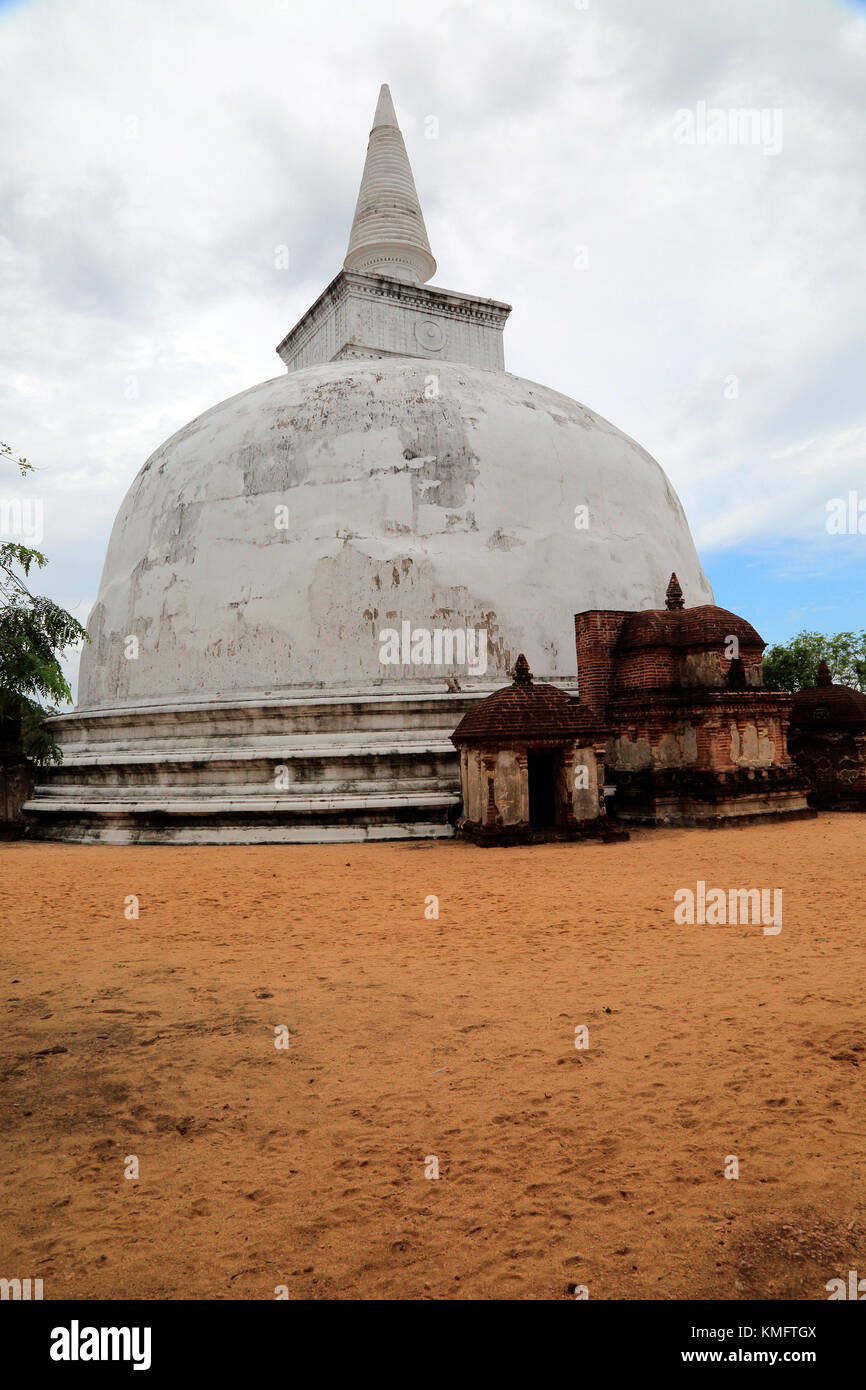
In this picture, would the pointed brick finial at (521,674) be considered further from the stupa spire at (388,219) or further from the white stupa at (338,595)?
the stupa spire at (388,219)

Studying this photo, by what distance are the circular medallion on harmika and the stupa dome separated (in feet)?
15.3

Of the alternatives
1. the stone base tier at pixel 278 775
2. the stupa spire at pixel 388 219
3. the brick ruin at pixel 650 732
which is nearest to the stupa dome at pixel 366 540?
the stone base tier at pixel 278 775

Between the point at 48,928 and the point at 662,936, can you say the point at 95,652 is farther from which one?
the point at 662,936

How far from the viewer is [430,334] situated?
19.5 m

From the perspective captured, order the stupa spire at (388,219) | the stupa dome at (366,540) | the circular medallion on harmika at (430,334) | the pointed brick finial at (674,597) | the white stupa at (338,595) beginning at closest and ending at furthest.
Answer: the white stupa at (338,595) → the stupa dome at (366,540) → the pointed brick finial at (674,597) → the circular medallion on harmika at (430,334) → the stupa spire at (388,219)

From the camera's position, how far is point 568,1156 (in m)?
2.69

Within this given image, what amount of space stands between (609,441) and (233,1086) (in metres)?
14.5

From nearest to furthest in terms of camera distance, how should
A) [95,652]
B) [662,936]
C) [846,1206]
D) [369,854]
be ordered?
[846,1206] → [662,936] → [369,854] → [95,652]

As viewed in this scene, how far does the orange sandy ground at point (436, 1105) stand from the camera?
218 centimetres

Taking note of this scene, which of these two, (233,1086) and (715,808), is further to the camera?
(715,808)

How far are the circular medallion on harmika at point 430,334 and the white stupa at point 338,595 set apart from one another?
171 inches

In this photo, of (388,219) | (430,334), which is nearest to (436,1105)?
(430,334)

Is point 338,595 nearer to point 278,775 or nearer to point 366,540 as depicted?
point 366,540

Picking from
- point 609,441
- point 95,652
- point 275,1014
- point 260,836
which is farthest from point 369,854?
point 609,441
